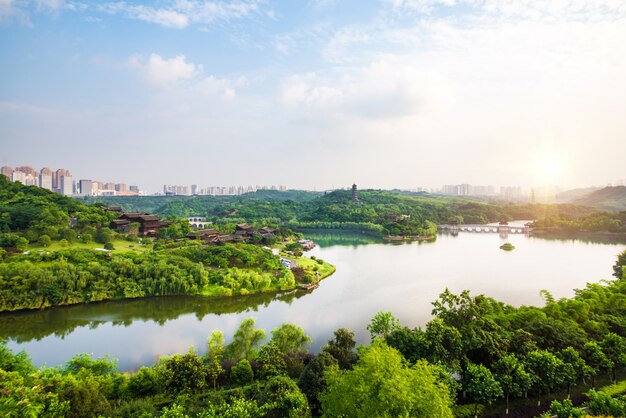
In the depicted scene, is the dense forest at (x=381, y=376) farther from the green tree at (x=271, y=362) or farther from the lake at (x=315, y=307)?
the lake at (x=315, y=307)

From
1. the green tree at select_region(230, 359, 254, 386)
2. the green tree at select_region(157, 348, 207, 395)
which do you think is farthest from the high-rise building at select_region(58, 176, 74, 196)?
the green tree at select_region(230, 359, 254, 386)

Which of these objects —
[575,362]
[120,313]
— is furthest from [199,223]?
[575,362]

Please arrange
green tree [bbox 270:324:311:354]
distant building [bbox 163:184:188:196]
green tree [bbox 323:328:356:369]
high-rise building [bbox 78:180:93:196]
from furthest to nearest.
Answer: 1. distant building [bbox 163:184:188:196]
2. high-rise building [bbox 78:180:93:196]
3. green tree [bbox 270:324:311:354]
4. green tree [bbox 323:328:356:369]

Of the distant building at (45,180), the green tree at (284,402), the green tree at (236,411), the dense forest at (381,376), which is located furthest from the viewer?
the distant building at (45,180)

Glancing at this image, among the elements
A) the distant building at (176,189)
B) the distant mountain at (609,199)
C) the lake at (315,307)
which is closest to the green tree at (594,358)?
the lake at (315,307)

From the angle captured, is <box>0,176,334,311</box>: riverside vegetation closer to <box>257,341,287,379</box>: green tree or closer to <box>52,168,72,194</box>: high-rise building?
<box>257,341,287,379</box>: green tree

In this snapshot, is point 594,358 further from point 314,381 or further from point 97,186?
point 97,186

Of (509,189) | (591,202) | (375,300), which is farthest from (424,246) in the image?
(509,189)
